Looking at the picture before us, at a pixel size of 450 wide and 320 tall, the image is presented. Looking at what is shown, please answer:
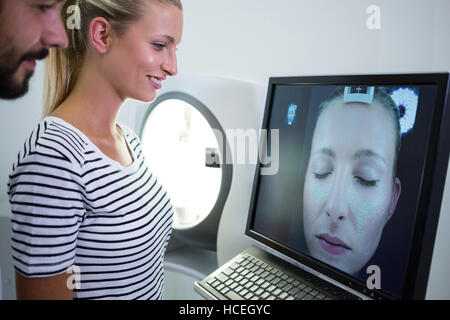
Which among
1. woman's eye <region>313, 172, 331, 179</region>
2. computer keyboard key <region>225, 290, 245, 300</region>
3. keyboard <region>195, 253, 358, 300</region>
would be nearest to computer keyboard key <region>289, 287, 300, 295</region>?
keyboard <region>195, 253, 358, 300</region>

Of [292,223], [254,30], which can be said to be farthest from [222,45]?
[292,223]

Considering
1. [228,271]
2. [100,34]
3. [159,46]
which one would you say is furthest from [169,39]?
[228,271]

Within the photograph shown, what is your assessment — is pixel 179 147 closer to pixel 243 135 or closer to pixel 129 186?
pixel 243 135

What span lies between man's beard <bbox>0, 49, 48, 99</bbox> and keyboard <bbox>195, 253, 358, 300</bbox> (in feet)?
1.97

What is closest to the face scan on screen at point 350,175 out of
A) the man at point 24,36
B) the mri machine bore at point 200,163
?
the mri machine bore at point 200,163

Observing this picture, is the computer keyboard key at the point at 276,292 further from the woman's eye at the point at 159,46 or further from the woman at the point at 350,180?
the woman's eye at the point at 159,46

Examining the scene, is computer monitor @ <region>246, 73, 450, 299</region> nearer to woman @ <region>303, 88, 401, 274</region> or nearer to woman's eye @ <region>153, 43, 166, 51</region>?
woman @ <region>303, 88, 401, 274</region>

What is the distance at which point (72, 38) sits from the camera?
719 millimetres

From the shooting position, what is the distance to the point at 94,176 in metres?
0.65

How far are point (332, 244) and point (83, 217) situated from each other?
1.62 feet

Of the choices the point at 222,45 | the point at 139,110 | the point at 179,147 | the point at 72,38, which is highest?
the point at 222,45

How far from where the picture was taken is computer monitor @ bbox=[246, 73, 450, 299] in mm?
557

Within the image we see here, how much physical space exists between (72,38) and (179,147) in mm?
463

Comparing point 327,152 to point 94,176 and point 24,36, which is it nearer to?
point 94,176
